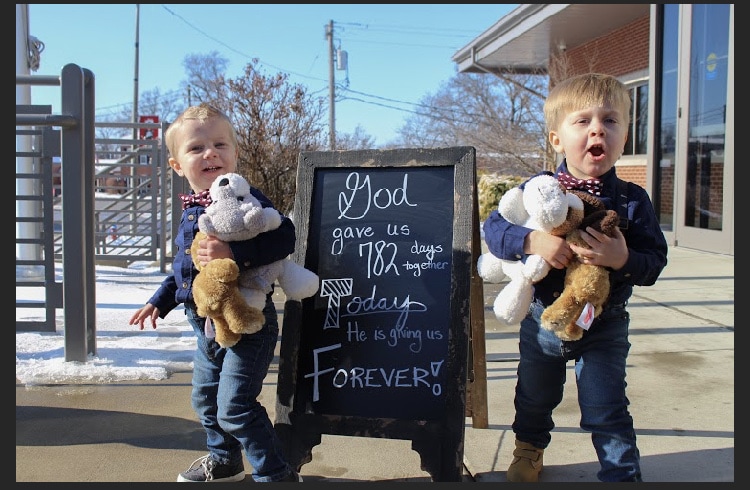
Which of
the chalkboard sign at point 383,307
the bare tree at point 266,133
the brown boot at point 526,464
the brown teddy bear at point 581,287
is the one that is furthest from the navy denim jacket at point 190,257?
the bare tree at point 266,133

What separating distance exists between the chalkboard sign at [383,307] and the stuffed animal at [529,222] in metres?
0.23

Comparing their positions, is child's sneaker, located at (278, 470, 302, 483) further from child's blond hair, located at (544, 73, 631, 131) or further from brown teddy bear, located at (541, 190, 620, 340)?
child's blond hair, located at (544, 73, 631, 131)

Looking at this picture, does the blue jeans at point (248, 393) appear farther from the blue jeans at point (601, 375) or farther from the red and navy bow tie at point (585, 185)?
the red and navy bow tie at point (585, 185)

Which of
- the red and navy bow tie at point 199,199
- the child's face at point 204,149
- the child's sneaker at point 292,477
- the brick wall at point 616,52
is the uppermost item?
the brick wall at point 616,52

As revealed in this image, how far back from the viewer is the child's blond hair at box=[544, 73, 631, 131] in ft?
7.75

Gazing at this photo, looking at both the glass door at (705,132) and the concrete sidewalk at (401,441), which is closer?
the concrete sidewalk at (401,441)

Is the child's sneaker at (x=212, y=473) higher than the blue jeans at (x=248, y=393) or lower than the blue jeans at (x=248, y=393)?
lower

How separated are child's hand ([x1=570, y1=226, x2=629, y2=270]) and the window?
34.6 feet

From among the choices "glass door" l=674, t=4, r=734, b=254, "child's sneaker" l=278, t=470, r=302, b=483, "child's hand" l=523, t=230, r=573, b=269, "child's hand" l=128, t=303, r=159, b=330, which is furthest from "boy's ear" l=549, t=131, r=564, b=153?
"glass door" l=674, t=4, r=734, b=254

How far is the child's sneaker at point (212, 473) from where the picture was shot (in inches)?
106

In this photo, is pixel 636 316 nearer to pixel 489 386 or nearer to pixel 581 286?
pixel 489 386

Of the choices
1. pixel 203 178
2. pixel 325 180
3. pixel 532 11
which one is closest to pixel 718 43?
pixel 532 11

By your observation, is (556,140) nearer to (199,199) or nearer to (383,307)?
→ (383,307)

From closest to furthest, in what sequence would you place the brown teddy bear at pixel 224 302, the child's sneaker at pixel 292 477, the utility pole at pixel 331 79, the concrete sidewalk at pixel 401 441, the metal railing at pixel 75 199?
the brown teddy bear at pixel 224 302, the child's sneaker at pixel 292 477, the concrete sidewalk at pixel 401 441, the metal railing at pixel 75 199, the utility pole at pixel 331 79
